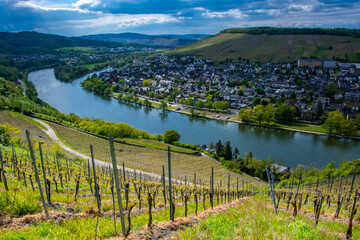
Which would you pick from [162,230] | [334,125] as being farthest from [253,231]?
[334,125]

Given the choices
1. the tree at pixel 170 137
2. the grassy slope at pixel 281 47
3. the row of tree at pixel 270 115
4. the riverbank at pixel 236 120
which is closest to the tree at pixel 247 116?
the row of tree at pixel 270 115

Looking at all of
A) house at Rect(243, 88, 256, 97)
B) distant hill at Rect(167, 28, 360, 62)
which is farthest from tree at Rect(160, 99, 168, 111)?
distant hill at Rect(167, 28, 360, 62)

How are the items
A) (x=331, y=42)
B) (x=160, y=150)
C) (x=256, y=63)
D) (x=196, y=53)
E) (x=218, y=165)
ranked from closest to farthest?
(x=218, y=165)
(x=160, y=150)
(x=256, y=63)
(x=331, y=42)
(x=196, y=53)

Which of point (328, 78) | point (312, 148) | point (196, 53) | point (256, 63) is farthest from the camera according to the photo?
point (196, 53)

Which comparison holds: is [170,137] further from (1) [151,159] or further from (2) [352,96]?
(2) [352,96]

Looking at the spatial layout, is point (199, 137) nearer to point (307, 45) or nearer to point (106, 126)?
point (106, 126)

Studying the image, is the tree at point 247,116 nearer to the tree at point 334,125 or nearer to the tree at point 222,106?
the tree at point 222,106

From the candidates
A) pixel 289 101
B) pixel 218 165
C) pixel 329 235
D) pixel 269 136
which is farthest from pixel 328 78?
pixel 329 235
